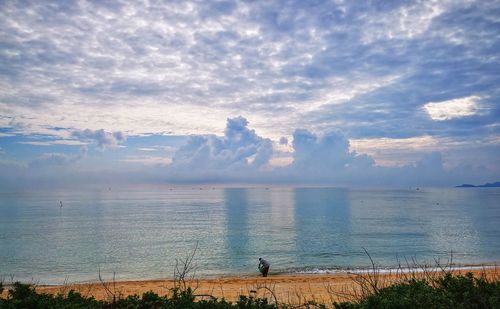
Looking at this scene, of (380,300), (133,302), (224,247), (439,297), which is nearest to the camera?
(380,300)

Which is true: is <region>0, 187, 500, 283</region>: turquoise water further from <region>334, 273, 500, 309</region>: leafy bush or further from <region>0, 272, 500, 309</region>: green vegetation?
<region>334, 273, 500, 309</region>: leafy bush

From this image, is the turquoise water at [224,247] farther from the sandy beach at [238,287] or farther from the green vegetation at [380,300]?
the green vegetation at [380,300]

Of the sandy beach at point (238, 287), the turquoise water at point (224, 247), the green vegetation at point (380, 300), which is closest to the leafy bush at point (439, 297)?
the green vegetation at point (380, 300)

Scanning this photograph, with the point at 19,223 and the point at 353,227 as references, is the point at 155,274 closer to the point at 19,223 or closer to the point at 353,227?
the point at 353,227

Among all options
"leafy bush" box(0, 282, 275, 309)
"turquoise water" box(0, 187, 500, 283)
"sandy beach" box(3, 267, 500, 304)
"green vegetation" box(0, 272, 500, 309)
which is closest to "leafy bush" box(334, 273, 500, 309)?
"green vegetation" box(0, 272, 500, 309)

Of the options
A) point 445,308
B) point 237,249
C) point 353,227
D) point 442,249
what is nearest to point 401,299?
point 445,308

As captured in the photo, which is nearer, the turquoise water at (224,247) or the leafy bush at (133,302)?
the leafy bush at (133,302)

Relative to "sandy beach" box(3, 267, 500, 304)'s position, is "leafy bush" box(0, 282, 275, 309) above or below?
above

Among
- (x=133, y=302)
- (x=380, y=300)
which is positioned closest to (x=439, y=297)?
→ (x=380, y=300)

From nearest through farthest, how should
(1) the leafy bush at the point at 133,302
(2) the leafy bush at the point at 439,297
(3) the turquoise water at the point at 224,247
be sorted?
(2) the leafy bush at the point at 439,297 → (1) the leafy bush at the point at 133,302 → (3) the turquoise water at the point at 224,247

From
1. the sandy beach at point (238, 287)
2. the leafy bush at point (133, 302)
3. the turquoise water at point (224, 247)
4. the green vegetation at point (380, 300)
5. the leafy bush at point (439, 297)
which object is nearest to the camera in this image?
the leafy bush at point (439, 297)

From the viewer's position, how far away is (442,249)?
4525 cm

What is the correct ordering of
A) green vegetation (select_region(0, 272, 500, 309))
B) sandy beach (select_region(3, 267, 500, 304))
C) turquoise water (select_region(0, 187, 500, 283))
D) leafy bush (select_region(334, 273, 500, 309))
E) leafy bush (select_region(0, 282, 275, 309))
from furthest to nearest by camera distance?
turquoise water (select_region(0, 187, 500, 283)) → sandy beach (select_region(3, 267, 500, 304)) → leafy bush (select_region(0, 282, 275, 309)) → green vegetation (select_region(0, 272, 500, 309)) → leafy bush (select_region(334, 273, 500, 309))

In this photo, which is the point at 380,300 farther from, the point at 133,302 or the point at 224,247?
the point at 224,247
